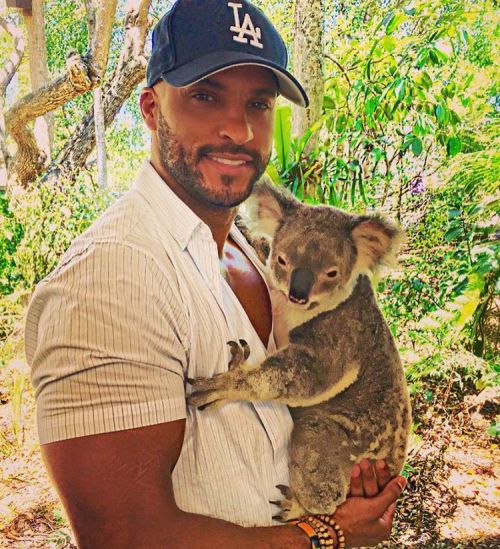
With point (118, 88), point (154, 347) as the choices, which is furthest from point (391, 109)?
point (154, 347)

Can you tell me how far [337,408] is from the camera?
4.84 ft

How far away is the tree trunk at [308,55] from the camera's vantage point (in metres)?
2.77

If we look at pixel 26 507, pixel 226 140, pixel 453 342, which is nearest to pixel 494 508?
pixel 453 342

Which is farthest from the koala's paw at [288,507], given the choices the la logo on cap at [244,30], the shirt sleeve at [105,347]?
the la logo on cap at [244,30]

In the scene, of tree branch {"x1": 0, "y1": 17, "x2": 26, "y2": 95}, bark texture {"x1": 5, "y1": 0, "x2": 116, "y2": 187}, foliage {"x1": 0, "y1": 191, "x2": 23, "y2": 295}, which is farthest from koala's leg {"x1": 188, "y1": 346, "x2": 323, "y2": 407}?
tree branch {"x1": 0, "y1": 17, "x2": 26, "y2": 95}

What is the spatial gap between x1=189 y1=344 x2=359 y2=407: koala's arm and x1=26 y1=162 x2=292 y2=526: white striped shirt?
3 centimetres

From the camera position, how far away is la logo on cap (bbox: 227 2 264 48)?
3.80 feet

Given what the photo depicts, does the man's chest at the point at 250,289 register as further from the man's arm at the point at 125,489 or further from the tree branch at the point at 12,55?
the tree branch at the point at 12,55

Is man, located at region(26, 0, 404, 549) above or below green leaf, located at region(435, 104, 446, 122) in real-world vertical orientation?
below

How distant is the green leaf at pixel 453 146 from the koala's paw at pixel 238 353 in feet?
7.93

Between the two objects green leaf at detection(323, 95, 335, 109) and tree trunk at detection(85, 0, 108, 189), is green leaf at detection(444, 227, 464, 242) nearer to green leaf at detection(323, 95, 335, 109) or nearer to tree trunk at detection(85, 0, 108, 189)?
green leaf at detection(323, 95, 335, 109)

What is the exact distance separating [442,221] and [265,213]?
2.30m

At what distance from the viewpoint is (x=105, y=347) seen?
914mm

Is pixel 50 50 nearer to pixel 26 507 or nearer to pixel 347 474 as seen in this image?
pixel 26 507
